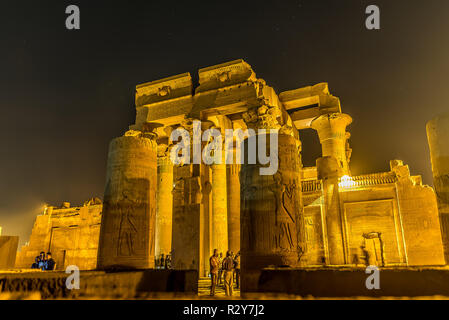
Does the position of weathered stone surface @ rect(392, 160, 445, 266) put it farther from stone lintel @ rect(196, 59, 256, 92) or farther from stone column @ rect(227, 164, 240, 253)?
stone lintel @ rect(196, 59, 256, 92)

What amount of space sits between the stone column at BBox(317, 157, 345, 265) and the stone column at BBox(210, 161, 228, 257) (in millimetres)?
4321

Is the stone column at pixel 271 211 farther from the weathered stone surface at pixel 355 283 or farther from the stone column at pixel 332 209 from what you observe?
the stone column at pixel 332 209

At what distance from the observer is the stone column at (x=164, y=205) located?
16438 millimetres

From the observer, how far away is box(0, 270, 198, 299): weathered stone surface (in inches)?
175

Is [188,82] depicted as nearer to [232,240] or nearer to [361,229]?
[232,240]

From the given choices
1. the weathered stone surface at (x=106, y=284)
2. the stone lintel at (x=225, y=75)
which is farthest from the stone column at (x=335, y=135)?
the weathered stone surface at (x=106, y=284)

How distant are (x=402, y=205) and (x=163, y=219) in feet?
35.9

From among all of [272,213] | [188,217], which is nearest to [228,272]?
[272,213]

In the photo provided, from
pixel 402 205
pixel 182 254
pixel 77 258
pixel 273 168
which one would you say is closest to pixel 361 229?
pixel 402 205

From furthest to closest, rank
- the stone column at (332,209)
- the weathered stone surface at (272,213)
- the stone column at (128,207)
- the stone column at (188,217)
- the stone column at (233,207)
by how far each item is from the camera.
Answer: the stone column at (233,207)
the stone column at (188,217)
the stone column at (332,209)
the stone column at (128,207)
the weathered stone surface at (272,213)

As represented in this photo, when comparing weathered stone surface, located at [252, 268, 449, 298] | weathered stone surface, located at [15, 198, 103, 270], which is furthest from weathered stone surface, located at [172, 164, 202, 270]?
weathered stone surface, located at [252, 268, 449, 298]

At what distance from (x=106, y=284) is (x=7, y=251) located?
7352 millimetres

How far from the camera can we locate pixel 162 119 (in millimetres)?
16312

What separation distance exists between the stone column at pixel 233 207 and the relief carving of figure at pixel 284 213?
23.6 feet
